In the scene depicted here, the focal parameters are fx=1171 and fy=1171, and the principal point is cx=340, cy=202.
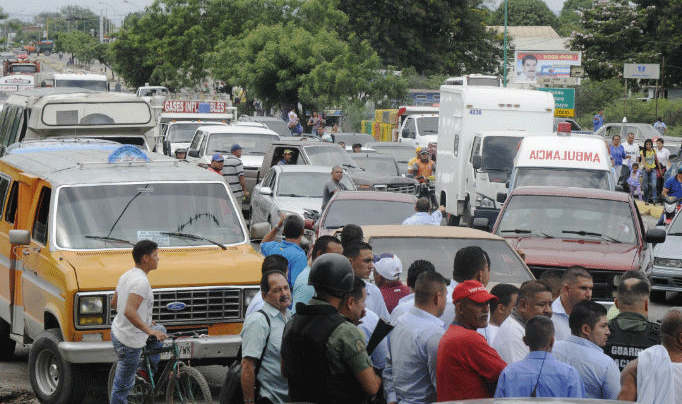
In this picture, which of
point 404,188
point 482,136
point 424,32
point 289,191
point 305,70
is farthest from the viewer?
point 424,32

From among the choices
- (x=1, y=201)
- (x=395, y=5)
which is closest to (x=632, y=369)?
(x=1, y=201)


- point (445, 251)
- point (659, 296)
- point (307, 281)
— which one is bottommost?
point (659, 296)

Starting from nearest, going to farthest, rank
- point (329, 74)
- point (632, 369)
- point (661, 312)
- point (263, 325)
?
1. point (632, 369)
2. point (263, 325)
3. point (661, 312)
4. point (329, 74)

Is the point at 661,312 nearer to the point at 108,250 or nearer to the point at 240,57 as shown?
the point at 108,250

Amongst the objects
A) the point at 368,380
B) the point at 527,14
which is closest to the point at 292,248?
the point at 368,380

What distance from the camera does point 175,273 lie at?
9617 millimetres

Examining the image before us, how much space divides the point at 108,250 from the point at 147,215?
1.83 feet

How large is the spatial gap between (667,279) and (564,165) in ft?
10.9

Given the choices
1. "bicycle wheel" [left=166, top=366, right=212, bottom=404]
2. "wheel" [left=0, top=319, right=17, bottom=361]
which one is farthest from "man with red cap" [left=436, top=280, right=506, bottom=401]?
"wheel" [left=0, top=319, right=17, bottom=361]

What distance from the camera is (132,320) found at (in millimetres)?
8281

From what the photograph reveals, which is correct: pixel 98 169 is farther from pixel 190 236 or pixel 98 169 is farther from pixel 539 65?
pixel 539 65

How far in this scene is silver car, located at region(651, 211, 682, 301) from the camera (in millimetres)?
15875

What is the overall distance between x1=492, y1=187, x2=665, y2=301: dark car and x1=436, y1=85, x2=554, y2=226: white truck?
23.0 ft

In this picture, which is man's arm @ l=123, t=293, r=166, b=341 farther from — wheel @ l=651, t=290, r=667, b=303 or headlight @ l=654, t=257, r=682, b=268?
wheel @ l=651, t=290, r=667, b=303
